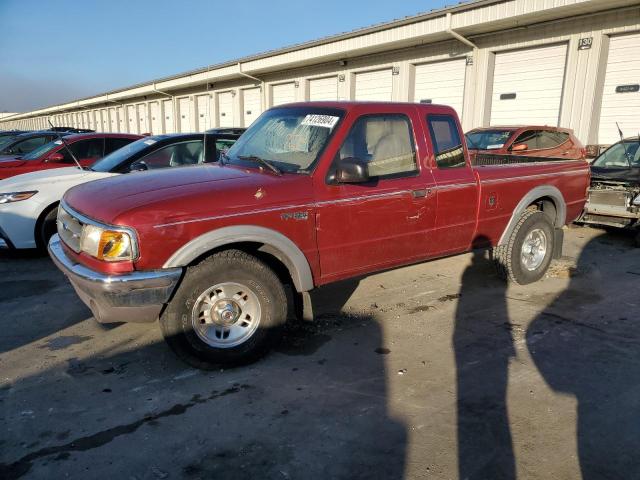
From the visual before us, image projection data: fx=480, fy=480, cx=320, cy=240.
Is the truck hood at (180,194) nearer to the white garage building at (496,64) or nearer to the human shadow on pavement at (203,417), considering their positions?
the human shadow on pavement at (203,417)

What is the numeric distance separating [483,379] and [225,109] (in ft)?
89.3

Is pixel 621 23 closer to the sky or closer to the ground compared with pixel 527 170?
closer to the sky

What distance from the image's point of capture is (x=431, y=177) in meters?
4.43

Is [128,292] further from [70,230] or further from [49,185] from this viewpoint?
[49,185]

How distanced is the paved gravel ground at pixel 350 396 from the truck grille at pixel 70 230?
3.00 feet

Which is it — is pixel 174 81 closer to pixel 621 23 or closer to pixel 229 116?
pixel 229 116

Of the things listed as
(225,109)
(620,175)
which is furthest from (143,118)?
(620,175)

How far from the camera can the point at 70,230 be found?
369 cm

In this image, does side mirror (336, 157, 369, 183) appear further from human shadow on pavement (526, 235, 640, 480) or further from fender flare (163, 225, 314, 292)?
human shadow on pavement (526, 235, 640, 480)

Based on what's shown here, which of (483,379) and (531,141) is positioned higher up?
(531,141)

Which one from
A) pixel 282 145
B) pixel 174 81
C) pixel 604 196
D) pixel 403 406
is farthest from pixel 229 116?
pixel 403 406

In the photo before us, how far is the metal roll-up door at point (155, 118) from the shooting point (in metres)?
37.1

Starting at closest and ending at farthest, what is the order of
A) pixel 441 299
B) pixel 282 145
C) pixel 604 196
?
pixel 282 145 < pixel 441 299 < pixel 604 196

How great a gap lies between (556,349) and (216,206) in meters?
2.98
